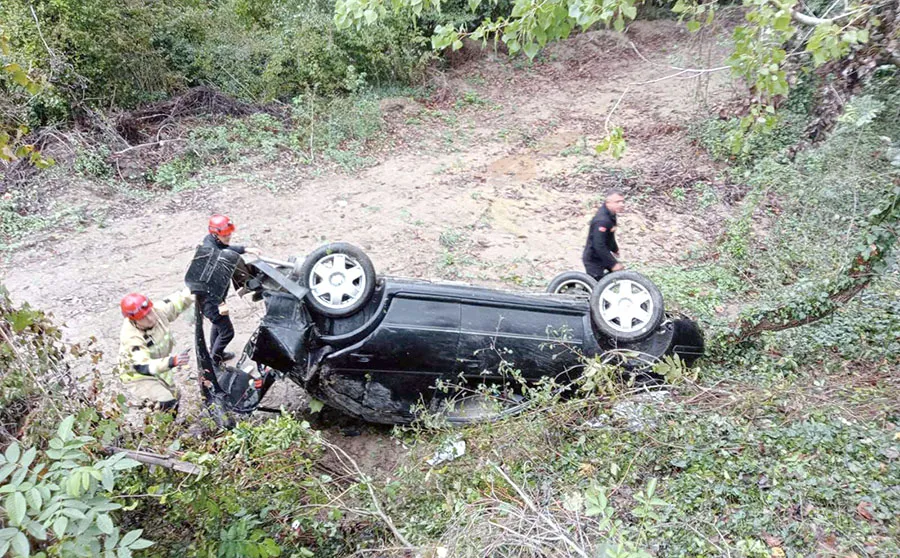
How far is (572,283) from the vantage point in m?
6.03

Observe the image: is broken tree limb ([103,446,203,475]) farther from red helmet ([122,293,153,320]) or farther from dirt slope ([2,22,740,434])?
dirt slope ([2,22,740,434])

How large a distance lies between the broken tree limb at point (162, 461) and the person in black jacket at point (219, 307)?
224 cm

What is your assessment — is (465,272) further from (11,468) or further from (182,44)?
(182,44)

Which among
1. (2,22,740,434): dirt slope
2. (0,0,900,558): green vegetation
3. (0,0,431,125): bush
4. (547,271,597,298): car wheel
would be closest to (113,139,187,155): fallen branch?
(0,0,431,125): bush

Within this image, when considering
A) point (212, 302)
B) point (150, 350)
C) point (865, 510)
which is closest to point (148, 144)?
point (212, 302)

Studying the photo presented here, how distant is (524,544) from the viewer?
8.79 ft

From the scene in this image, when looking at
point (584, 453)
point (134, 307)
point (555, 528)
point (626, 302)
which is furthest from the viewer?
point (626, 302)

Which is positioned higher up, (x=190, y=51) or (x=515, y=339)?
(x=190, y=51)

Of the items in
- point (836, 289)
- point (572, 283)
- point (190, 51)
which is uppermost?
point (190, 51)

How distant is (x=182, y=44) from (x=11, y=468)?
13.3m

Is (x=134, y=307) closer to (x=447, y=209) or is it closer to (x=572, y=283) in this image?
(x=572, y=283)

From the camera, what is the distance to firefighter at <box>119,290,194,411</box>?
444 centimetres

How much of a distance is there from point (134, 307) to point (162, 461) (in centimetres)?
208

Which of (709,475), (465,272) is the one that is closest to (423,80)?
(465,272)
